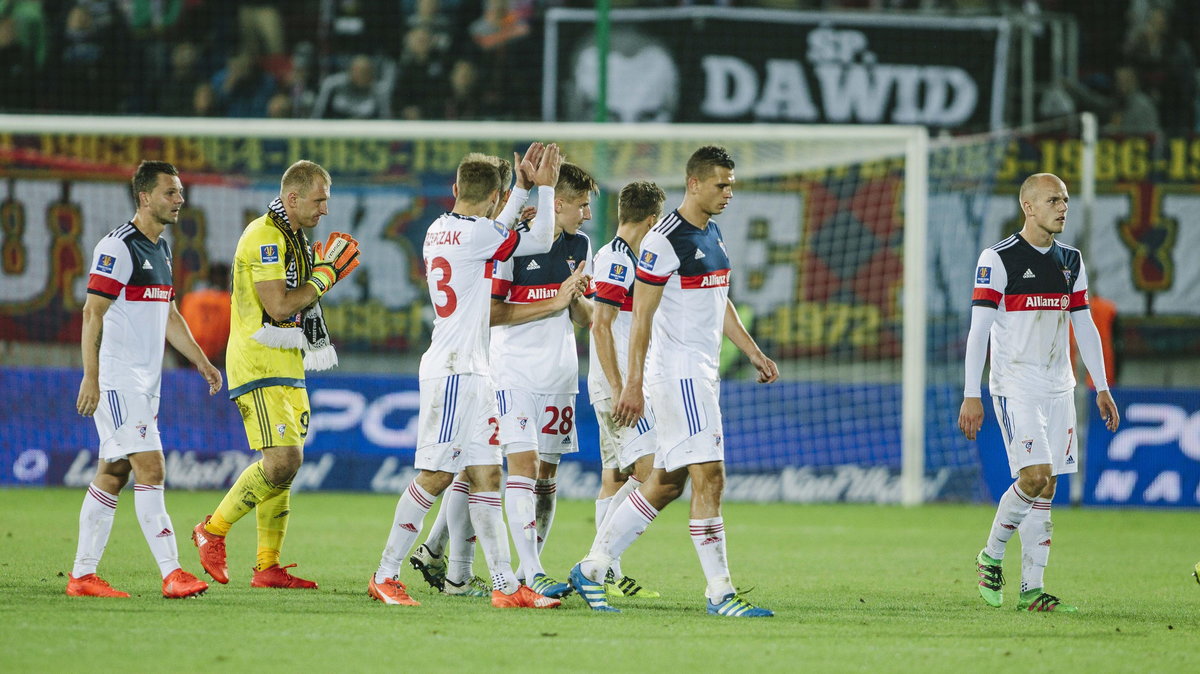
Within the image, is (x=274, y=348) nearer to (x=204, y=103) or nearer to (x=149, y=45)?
(x=204, y=103)

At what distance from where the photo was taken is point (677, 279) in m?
6.92

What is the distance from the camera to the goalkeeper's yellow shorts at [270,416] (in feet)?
24.8

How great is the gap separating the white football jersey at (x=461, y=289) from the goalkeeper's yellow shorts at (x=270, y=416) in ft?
3.19

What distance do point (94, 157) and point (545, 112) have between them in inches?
208

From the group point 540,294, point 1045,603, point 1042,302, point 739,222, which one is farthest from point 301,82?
point 1045,603

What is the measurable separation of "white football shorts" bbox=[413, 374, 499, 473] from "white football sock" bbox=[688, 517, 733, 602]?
1170 mm

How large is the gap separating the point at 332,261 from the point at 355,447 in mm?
6606

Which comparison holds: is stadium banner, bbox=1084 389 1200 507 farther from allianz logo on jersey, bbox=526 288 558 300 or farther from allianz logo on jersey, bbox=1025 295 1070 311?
allianz logo on jersey, bbox=526 288 558 300

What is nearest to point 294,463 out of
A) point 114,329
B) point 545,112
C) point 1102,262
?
point 114,329

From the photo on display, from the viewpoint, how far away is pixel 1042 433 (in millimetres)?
7469

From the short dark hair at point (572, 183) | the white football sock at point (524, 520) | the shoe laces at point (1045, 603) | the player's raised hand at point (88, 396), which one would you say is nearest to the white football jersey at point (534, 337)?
the short dark hair at point (572, 183)

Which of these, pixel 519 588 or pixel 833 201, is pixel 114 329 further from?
pixel 833 201

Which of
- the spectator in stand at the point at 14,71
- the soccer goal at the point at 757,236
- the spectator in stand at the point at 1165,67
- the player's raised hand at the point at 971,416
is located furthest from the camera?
the spectator in stand at the point at 1165,67

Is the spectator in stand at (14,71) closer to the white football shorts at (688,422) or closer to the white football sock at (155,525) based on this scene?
the white football sock at (155,525)
